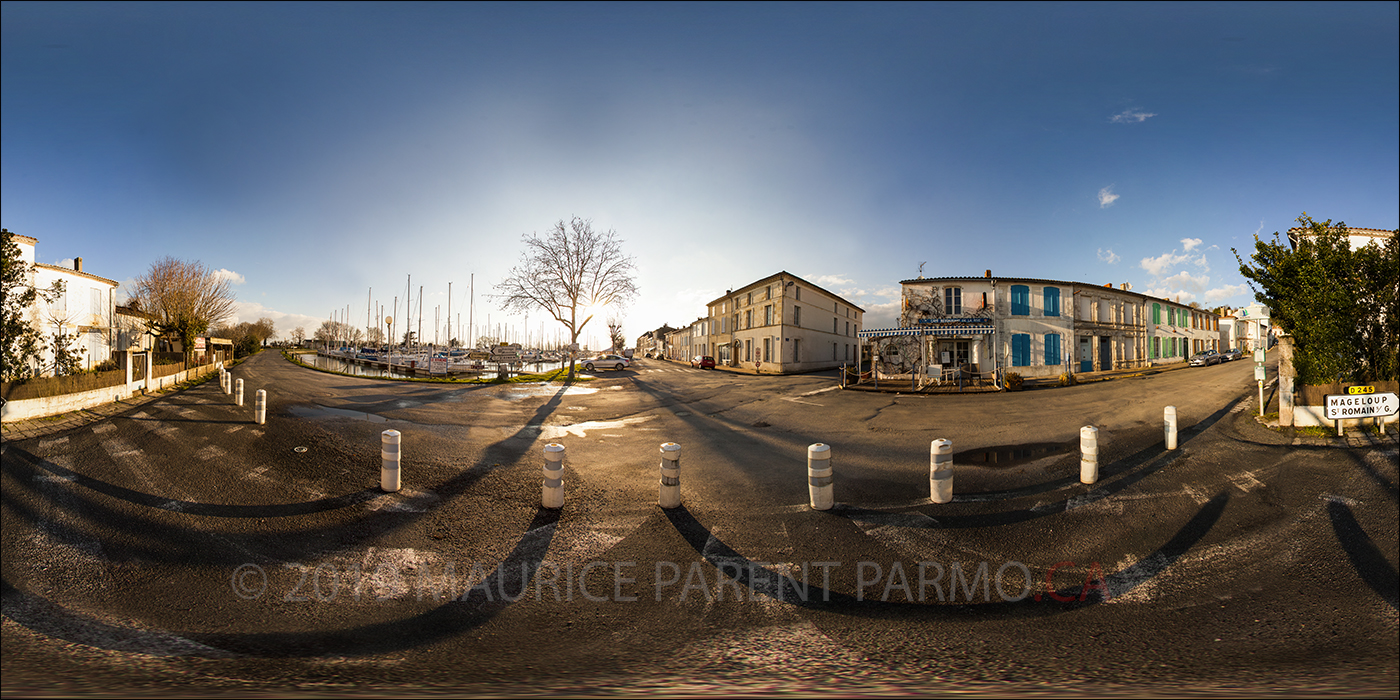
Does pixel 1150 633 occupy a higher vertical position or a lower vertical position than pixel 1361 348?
lower

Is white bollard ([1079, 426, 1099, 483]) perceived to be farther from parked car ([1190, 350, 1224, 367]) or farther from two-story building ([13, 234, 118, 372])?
parked car ([1190, 350, 1224, 367])

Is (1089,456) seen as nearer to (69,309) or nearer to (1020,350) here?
(1020,350)

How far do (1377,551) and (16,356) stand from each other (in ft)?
54.6

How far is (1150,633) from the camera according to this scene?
3514 millimetres

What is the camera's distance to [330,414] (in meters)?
13.0

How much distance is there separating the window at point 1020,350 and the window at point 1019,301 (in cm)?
128

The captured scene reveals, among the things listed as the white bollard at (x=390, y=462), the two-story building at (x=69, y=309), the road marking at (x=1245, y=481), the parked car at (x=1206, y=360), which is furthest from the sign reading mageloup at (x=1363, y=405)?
the parked car at (x=1206, y=360)

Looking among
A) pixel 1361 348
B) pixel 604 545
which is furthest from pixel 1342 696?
pixel 1361 348

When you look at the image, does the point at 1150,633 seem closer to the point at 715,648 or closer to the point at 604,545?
the point at 715,648

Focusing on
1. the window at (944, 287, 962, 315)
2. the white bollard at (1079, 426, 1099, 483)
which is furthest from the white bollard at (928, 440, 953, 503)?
the window at (944, 287, 962, 315)

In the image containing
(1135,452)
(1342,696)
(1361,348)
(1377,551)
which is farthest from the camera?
(1361,348)

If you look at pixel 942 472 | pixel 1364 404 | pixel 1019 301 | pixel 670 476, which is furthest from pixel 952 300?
pixel 670 476

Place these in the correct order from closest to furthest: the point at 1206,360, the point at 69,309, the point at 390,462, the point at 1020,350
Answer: the point at 390,462
the point at 69,309
the point at 1020,350
the point at 1206,360

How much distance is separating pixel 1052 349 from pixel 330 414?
1272 inches
